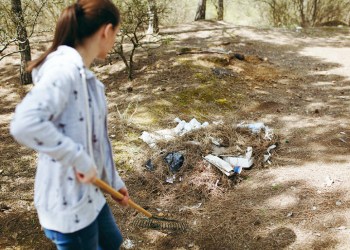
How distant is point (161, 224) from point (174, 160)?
0.96m

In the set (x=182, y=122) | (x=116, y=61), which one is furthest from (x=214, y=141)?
(x=116, y=61)

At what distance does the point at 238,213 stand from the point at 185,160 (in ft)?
2.89

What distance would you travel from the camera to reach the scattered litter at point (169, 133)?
15.1 ft

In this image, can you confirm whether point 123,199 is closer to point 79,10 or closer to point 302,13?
point 79,10

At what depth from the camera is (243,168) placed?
4.17m

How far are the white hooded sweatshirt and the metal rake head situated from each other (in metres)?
1.76

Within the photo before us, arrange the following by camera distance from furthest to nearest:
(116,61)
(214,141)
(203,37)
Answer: (203,37), (116,61), (214,141)

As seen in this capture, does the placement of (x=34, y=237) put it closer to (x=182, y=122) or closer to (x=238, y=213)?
(x=238, y=213)

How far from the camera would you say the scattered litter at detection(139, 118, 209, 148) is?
182 inches

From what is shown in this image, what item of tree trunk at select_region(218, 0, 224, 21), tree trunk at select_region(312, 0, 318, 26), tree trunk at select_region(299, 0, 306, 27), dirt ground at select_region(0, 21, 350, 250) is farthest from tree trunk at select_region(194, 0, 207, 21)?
dirt ground at select_region(0, 21, 350, 250)

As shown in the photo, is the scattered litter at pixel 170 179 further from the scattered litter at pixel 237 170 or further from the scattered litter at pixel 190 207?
the scattered litter at pixel 237 170

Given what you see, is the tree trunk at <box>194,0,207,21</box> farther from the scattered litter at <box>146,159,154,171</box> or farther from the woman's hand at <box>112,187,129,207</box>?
the woman's hand at <box>112,187,129,207</box>

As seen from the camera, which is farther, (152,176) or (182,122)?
(182,122)

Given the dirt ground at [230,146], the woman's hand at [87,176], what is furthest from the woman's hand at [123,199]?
the dirt ground at [230,146]
